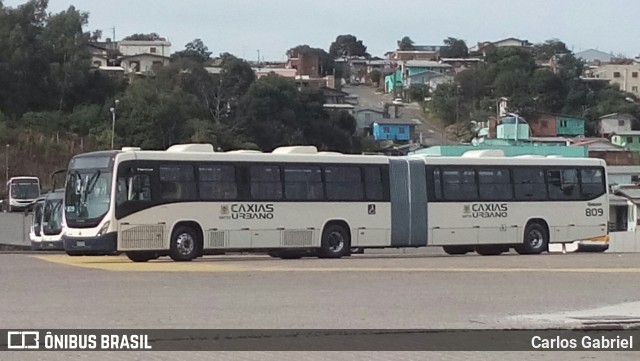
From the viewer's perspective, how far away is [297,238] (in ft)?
95.7

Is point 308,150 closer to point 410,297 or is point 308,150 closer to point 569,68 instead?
point 410,297

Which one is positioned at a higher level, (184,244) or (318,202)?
(318,202)

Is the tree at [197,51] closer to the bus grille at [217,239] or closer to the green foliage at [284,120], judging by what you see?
the green foliage at [284,120]

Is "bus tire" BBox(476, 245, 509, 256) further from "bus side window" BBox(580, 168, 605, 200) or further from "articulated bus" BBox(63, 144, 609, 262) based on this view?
"bus side window" BBox(580, 168, 605, 200)

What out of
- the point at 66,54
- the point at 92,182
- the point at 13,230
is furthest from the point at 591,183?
the point at 66,54

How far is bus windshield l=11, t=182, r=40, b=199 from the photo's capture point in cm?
6869

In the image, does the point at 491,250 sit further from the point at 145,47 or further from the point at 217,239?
the point at 145,47

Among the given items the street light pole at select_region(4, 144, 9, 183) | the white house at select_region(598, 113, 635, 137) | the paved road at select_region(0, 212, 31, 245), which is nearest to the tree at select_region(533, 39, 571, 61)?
the white house at select_region(598, 113, 635, 137)

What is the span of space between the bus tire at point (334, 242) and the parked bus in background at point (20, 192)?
41948 millimetres

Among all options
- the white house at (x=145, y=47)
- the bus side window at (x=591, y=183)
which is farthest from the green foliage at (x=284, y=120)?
the white house at (x=145, y=47)

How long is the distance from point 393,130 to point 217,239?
77.8 metres

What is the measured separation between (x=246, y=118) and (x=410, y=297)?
212 ft

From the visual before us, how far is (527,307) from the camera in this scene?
16000mm
